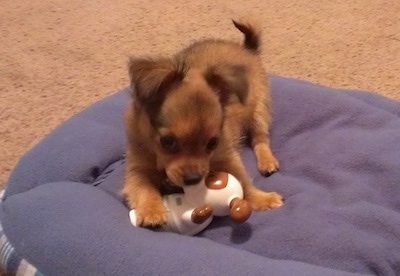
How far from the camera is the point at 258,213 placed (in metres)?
1.78

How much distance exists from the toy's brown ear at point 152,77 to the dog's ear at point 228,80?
0.09 metres

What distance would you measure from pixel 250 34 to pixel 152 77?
0.85 m

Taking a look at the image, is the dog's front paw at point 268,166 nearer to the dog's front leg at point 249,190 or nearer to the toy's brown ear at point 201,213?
the dog's front leg at point 249,190

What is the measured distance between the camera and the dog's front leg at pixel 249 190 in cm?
180

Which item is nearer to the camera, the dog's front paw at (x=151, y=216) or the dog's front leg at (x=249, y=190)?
the dog's front paw at (x=151, y=216)

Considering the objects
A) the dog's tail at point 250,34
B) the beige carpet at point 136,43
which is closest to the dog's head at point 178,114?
the dog's tail at point 250,34

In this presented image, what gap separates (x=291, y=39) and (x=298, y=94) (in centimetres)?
95

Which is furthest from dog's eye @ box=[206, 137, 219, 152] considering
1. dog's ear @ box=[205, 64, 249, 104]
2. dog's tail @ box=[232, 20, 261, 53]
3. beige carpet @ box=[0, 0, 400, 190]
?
beige carpet @ box=[0, 0, 400, 190]

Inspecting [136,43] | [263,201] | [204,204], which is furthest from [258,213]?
[136,43]

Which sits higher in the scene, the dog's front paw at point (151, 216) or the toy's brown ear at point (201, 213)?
the toy's brown ear at point (201, 213)

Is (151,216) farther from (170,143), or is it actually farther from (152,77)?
(152,77)

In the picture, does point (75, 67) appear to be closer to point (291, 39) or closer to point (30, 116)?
point (30, 116)

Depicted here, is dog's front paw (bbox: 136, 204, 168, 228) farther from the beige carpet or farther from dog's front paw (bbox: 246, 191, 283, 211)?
the beige carpet

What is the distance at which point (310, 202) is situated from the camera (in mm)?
1787
